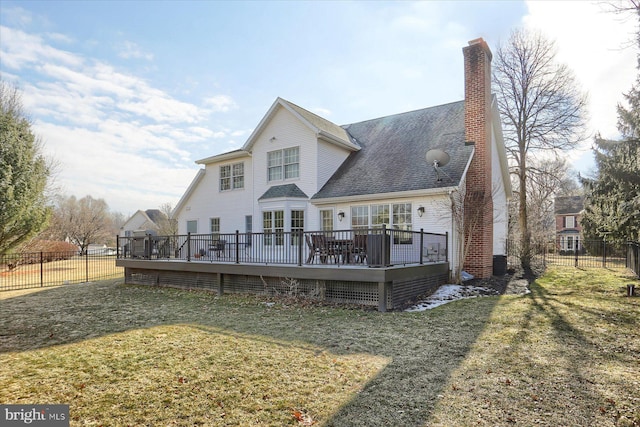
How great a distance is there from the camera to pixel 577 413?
3504 mm

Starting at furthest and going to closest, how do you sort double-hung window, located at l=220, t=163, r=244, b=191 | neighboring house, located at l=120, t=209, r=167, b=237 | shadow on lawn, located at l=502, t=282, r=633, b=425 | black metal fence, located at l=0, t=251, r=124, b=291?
1. neighboring house, located at l=120, t=209, r=167, b=237
2. double-hung window, located at l=220, t=163, r=244, b=191
3. black metal fence, located at l=0, t=251, r=124, b=291
4. shadow on lawn, located at l=502, t=282, r=633, b=425

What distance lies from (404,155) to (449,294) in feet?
20.8

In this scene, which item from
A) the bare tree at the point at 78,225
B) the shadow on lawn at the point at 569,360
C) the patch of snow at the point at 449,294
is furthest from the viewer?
the bare tree at the point at 78,225

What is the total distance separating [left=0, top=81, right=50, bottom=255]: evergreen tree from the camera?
7.61 m

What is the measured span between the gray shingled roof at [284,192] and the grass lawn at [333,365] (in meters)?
6.56

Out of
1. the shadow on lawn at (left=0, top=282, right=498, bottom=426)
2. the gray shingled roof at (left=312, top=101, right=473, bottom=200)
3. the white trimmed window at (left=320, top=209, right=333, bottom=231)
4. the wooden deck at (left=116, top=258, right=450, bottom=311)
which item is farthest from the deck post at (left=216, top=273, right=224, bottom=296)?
the gray shingled roof at (left=312, top=101, right=473, bottom=200)

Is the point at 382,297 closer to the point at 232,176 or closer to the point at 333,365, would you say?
the point at 333,365

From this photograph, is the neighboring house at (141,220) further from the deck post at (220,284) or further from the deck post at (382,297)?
the deck post at (382,297)

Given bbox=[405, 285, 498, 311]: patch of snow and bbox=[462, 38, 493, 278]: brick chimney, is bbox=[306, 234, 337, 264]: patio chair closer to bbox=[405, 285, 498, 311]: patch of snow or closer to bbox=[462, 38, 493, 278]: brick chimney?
bbox=[405, 285, 498, 311]: patch of snow

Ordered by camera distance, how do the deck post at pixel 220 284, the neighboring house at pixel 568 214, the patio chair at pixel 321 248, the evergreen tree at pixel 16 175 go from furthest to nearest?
the neighboring house at pixel 568 214, the deck post at pixel 220 284, the patio chair at pixel 321 248, the evergreen tree at pixel 16 175

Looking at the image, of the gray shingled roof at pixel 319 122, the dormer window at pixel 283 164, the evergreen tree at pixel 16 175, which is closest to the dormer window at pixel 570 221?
the gray shingled roof at pixel 319 122

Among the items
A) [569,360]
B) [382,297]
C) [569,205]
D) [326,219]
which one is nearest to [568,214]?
[569,205]

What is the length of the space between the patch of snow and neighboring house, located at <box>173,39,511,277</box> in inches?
51.6

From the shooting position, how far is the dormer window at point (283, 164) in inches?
604
